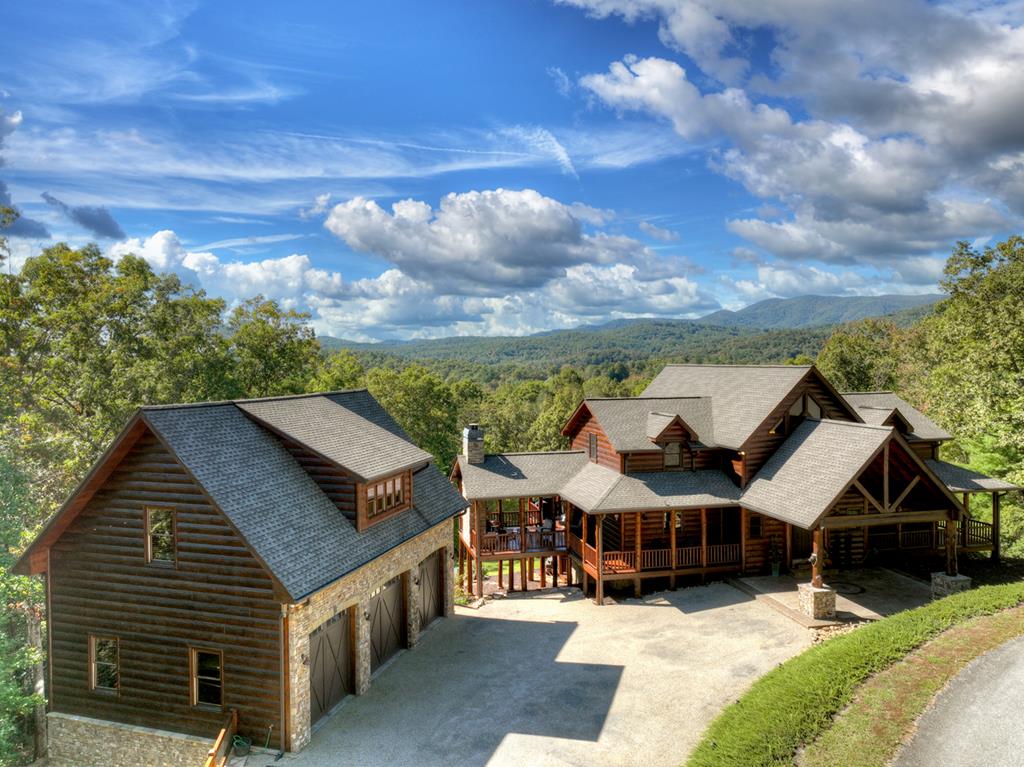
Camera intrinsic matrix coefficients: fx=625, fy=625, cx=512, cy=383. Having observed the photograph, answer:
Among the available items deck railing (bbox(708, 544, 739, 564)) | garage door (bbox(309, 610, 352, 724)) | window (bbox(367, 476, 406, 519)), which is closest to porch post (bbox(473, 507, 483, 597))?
window (bbox(367, 476, 406, 519))

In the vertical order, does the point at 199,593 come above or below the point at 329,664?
above

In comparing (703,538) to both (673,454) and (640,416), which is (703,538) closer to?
(673,454)

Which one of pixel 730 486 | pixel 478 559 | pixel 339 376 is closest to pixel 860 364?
pixel 730 486

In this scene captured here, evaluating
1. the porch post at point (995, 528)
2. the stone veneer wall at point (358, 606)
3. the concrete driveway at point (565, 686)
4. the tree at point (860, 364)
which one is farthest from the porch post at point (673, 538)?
the tree at point (860, 364)

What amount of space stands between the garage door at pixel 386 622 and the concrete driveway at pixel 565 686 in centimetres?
47

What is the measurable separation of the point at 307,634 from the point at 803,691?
1035 centimetres

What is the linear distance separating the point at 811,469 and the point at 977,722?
31.0 feet

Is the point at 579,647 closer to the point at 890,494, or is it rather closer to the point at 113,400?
the point at 890,494

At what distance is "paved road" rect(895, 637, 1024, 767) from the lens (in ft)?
35.1

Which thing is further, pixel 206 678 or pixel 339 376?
pixel 339 376

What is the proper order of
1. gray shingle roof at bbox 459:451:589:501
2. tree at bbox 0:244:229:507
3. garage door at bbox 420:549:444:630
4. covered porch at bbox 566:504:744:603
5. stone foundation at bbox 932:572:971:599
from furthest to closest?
tree at bbox 0:244:229:507, gray shingle roof at bbox 459:451:589:501, covered porch at bbox 566:504:744:603, garage door at bbox 420:549:444:630, stone foundation at bbox 932:572:971:599

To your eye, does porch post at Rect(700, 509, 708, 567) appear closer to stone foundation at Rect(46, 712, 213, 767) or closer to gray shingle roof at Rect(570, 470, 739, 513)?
gray shingle roof at Rect(570, 470, 739, 513)

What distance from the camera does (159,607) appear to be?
13.3m

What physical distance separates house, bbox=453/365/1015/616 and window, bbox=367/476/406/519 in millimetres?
6153
